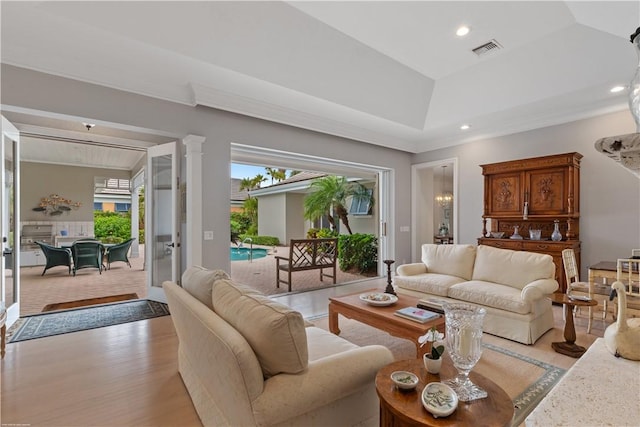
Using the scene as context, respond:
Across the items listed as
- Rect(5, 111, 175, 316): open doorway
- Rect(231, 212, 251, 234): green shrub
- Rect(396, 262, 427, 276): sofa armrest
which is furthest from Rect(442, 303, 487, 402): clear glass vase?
Rect(231, 212, 251, 234): green shrub

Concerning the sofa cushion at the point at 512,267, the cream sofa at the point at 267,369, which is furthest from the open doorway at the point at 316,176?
the cream sofa at the point at 267,369

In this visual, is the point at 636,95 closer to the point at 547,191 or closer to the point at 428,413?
the point at 428,413

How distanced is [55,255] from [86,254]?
2.00ft

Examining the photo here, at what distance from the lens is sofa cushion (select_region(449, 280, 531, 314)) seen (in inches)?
127

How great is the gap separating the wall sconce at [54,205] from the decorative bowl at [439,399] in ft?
36.9

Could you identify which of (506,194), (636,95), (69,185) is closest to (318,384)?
(636,95)

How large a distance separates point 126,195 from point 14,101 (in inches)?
480

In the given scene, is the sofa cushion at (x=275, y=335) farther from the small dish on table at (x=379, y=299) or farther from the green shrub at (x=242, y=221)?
the green shrub at (x=242, y=221)

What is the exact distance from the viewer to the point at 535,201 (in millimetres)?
4961

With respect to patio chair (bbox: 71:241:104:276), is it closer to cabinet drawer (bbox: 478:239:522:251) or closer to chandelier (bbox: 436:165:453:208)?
cabinet drawer (bbox: 478:239:522:251)

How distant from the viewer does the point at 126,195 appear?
45.3ft

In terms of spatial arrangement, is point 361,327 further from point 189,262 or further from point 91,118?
point 91,118

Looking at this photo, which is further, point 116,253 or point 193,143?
point 116,253

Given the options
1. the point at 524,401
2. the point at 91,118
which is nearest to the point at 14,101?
the point at 91,118
